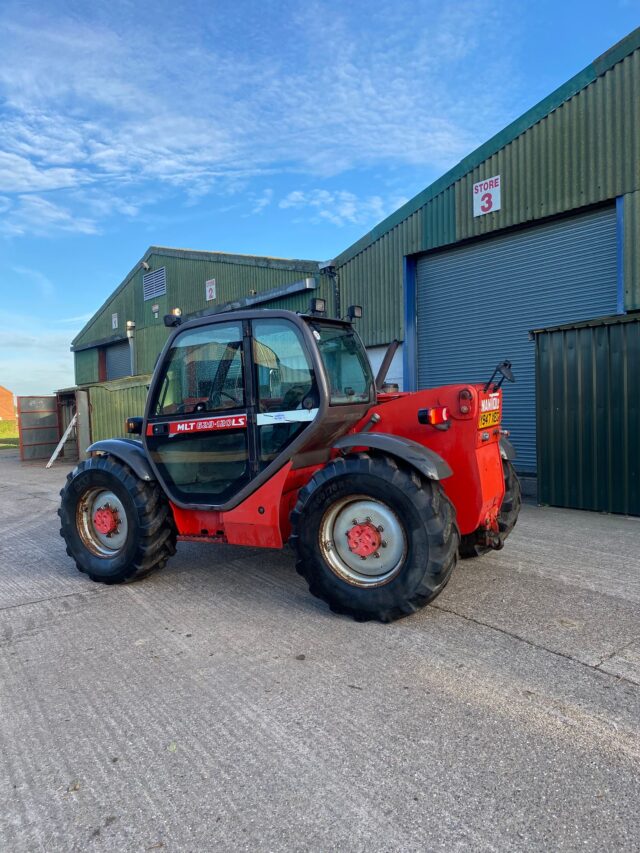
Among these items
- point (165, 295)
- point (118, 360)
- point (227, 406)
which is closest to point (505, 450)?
point (227, 406)

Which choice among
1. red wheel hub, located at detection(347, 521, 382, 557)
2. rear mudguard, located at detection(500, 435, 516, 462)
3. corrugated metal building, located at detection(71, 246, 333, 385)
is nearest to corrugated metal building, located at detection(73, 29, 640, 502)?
corrugated metal building, located at detection(71, 246, 333, 385)

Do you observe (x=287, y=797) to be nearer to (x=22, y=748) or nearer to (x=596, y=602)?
(x=22, y=748)

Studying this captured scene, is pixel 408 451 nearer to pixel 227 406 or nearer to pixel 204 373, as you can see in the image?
pixel 227 406

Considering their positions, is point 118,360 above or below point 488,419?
above

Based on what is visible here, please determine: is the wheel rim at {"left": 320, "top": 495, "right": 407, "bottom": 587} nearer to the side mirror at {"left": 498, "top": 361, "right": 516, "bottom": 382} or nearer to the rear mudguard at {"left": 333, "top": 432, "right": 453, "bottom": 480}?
the rear mudguard at {"left": 333, "top": 432, "right": 453, "bottom": 480}

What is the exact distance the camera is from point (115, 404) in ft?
62.0

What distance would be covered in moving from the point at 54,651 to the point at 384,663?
6.87 feet

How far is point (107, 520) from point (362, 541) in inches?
94.3

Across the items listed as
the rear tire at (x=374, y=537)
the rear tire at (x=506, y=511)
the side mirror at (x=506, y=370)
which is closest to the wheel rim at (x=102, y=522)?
the rear tire at (x=374, y=537)

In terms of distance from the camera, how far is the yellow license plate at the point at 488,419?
4.40 metres

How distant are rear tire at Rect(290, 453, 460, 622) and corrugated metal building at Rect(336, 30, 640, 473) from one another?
7.55 m

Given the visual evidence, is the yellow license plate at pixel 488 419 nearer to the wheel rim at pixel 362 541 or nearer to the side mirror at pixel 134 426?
the wheel rim at pixel 362 541

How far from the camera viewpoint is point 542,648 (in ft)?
11.6

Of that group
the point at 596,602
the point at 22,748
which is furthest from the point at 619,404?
the point at 22,748
